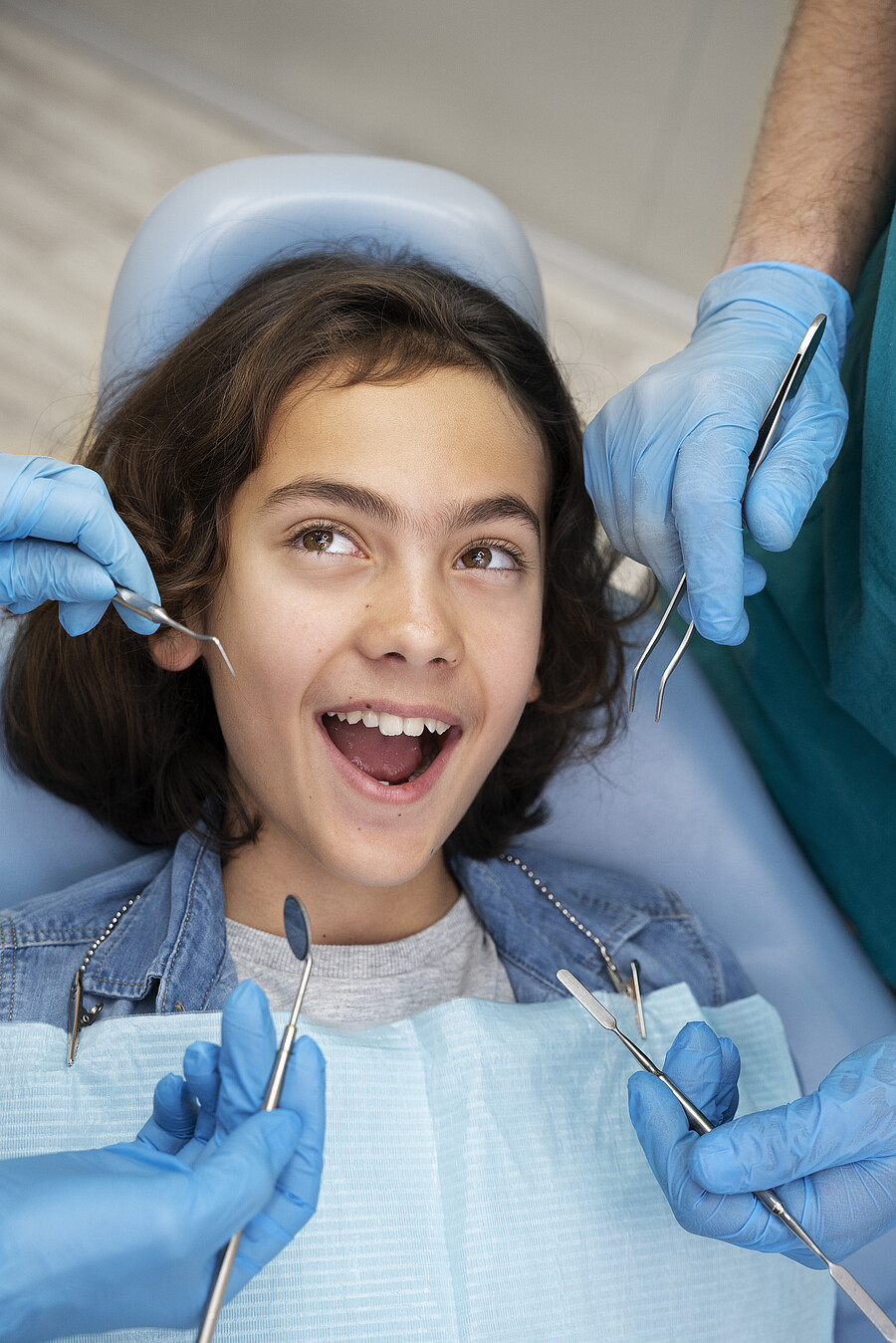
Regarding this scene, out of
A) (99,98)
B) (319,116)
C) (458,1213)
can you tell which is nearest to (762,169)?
(458,1213)

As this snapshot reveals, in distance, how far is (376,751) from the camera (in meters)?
1.42

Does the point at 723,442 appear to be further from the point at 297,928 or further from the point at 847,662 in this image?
the point at 297,928

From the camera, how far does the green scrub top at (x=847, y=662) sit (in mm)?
1278

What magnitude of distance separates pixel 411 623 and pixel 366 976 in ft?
1.49

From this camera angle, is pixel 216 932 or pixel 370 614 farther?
pixel 216 932

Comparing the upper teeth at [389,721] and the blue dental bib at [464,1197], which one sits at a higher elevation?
the upper teeth at [389,721]

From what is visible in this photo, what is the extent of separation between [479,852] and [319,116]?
3.07 meters

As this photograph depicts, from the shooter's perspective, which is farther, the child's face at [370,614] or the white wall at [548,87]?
the white wall at [548,87]

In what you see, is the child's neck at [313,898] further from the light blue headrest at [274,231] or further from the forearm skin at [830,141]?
the forearm skin at [830,141]

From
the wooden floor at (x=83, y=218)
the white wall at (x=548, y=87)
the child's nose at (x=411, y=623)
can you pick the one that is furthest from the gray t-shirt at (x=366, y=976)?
the white wall at (x=548, y=87)

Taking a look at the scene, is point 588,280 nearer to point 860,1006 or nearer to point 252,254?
point 252,254

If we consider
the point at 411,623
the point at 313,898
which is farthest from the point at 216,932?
the point at 411,623

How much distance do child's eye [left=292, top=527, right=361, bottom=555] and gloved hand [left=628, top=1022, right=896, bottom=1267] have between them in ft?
2.06

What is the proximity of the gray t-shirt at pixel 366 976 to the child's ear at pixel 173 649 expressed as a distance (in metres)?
0.32
